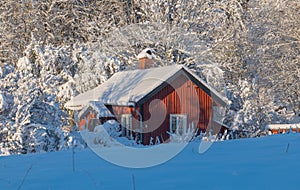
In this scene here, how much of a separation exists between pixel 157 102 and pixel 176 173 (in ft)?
44.1

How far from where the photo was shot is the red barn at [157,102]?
1537 cm

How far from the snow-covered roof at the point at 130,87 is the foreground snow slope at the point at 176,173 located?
1165 cm

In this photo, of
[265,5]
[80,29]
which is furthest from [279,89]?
[80,29]

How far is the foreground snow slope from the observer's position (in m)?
2.27

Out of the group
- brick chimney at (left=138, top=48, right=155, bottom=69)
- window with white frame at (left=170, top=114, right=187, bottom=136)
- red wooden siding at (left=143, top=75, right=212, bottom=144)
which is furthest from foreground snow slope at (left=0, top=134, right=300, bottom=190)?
brick chimney at (left=138, top=48, right=155, bottom=69)

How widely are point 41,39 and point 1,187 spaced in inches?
791

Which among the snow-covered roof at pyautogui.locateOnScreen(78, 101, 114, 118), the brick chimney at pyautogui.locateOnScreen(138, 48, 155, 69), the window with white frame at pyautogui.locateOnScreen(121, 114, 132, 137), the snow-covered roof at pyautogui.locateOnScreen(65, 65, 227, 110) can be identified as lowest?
the window with white frame at pyautogui.locateOnScreen(121, 114, 132, 137)

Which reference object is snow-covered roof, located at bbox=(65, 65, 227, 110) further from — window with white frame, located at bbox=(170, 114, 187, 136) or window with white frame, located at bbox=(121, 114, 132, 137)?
window with white frame, located at bbox=(170, 114, 187, 136)

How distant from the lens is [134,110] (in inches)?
599

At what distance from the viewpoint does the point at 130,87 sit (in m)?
16.1

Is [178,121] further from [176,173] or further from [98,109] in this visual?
[176,173]

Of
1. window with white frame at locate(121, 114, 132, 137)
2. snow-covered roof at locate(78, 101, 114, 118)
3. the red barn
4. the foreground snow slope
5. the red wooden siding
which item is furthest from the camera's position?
the red wooden siding

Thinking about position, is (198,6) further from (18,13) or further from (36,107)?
(36,107)

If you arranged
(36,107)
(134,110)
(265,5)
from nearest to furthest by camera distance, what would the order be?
(36,107) → (134,110) → (265,5)
